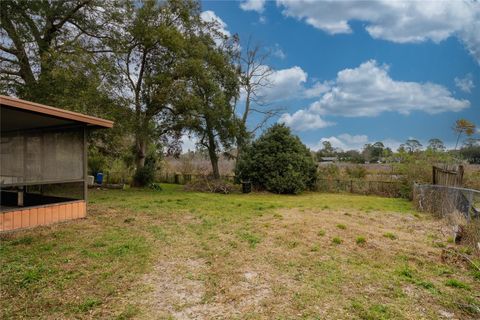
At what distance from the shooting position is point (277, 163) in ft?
51.3

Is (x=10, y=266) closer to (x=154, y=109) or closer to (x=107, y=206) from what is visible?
(x=107, y=206)

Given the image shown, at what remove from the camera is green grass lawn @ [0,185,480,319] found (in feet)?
9.76

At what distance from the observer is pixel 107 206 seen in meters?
8.96

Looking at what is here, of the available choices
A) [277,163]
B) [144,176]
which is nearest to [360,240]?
[277,163]

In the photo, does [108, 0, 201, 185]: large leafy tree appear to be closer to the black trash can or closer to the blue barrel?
the blue barrel

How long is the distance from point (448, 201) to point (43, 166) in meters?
10.0

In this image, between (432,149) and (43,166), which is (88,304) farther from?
(432,149)

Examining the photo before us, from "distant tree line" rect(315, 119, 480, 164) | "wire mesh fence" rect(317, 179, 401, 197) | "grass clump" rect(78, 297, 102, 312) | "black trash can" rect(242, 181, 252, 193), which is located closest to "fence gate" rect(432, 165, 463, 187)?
"wire mesh fence" rect(317, 179, 401, 197)

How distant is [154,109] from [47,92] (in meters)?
4.57

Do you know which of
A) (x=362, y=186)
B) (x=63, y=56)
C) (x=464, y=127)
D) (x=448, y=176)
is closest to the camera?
(x=63, y=56)

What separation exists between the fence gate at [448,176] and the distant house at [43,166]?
35.3 ft

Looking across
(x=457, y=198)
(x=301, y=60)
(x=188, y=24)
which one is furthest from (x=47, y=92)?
Result: (x=301, y=60)

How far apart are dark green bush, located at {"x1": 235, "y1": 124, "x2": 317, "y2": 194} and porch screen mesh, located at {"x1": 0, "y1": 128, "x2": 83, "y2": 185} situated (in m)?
10.0

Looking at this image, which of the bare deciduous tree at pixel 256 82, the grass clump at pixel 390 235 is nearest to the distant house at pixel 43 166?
the grass clump at pixel 390 235
